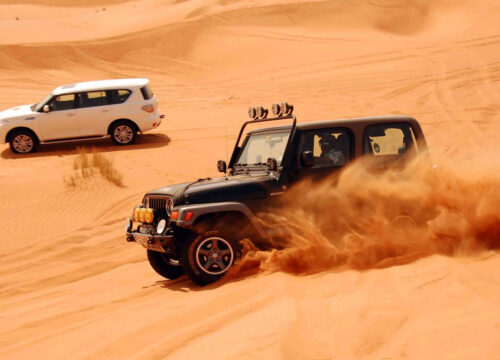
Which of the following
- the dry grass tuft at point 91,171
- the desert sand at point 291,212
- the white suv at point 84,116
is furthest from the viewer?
the white suv at point 84,116

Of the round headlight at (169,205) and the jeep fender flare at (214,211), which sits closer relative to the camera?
the jeep fender flare at (214,211)

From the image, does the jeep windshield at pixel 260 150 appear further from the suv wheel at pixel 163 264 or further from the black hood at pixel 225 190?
the suv wheel at pixel 163 264

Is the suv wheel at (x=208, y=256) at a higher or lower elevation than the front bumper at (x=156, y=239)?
lower

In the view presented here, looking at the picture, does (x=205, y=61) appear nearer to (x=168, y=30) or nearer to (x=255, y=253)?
(x=168, y=30)

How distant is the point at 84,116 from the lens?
19.9 meters

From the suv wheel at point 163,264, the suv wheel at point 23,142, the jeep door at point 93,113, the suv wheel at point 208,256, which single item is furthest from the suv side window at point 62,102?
the suv wheel at point 208,256

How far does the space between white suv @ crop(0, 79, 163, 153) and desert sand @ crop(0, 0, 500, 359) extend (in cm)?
54

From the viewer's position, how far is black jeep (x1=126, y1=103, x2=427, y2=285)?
7.84 metres

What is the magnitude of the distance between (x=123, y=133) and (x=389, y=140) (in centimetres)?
1258

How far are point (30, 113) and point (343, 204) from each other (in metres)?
13.5

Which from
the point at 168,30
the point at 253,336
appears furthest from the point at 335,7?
the point at 253,336

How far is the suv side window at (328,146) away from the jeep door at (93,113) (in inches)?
492

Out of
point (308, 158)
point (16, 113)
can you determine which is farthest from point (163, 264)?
point (16, 113)

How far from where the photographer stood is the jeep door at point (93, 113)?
19859mm
